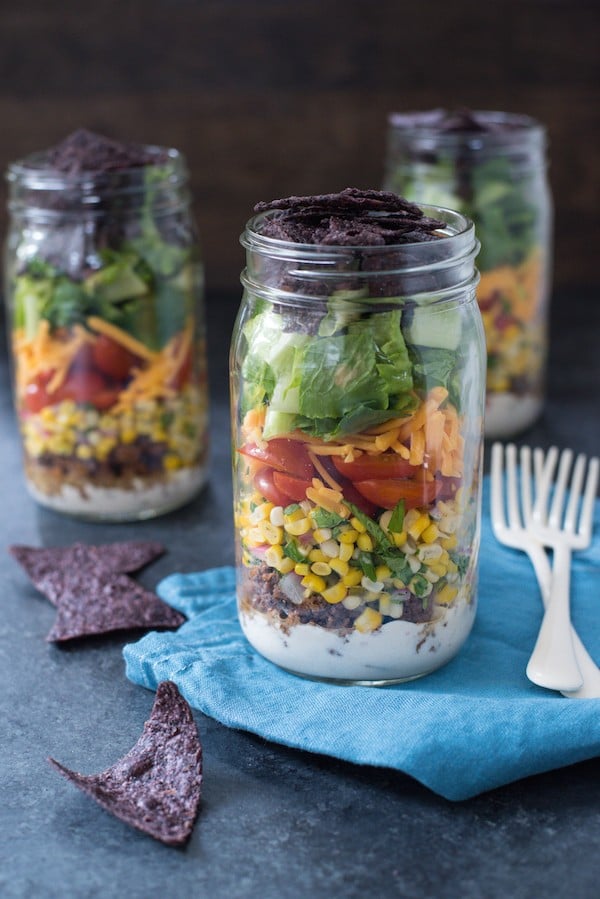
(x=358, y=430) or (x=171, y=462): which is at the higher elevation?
(x=358, y=430)

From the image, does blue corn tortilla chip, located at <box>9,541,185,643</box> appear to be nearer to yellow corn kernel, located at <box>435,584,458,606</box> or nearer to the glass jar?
yellow corn kernel, located at <box>435,584,458,606</box>

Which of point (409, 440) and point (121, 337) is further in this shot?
point (121, 337)

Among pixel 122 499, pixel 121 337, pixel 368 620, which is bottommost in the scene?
pixel 122 499

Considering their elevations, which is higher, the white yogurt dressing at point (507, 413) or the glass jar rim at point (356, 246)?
the glass jar rim at point (356, 246)

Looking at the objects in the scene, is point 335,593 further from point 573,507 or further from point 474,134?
point 474,134

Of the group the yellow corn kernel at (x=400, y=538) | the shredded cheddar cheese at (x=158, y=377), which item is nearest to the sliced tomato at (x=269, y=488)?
the yellow corn kernel at (x=400, y=538)

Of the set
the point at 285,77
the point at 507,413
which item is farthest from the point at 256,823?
the point at 285,77

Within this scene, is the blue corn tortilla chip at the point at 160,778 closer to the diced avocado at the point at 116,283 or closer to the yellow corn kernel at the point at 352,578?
the yellow corn kernel at the point at 352,578
